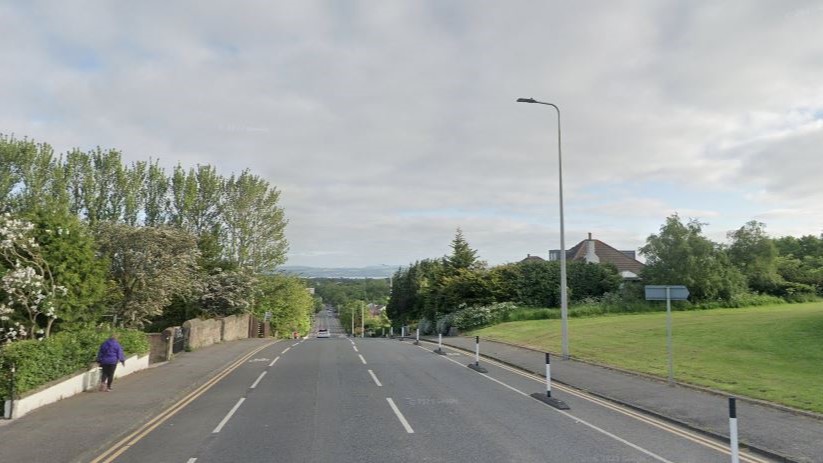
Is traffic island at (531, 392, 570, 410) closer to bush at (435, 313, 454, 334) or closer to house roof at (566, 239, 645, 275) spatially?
bush at (435, 313, 454, 334)

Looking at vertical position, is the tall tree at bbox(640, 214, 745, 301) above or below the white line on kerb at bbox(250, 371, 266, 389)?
above

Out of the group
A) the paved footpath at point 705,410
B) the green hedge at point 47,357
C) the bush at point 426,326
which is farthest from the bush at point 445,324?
the green hedge at point 47,357

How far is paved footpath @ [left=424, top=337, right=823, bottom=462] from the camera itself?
955 cm

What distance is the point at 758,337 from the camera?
22.8 m

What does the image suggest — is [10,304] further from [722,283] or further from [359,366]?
[722,283]

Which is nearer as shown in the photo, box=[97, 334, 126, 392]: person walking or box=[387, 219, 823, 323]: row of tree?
box=[97, 334, 126, 392]: person walking

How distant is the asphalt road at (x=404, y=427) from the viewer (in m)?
8.94

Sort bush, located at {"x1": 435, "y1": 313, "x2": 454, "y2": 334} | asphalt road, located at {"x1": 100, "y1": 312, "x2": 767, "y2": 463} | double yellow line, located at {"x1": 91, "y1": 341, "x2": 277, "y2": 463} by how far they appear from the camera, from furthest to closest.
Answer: bush, located at {"x1": 435, "y1": 313, "x2": 454, "y2": 334} → double yellow line, located at {"x1": 91, "y1": 341, "x2": 277, "y2": 463} → asphalt road, located at {"x1": 100, "y1": 312, "x2": 767, "y2": 463}

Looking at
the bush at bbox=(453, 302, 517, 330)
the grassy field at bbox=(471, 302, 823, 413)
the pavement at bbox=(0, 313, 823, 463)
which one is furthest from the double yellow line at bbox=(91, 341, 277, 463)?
the bush at bbox=(453, 302, 517, 330)

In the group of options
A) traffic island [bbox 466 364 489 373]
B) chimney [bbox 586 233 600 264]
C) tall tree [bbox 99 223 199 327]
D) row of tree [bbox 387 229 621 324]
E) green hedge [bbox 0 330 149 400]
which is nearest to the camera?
green hedge [bbox 0 330 149 400]

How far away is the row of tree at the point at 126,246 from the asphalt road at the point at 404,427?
5854 millimetres

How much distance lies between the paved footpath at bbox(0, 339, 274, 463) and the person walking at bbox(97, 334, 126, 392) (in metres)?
0.33

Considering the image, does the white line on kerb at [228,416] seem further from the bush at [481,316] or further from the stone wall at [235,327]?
the bush at [481,316]

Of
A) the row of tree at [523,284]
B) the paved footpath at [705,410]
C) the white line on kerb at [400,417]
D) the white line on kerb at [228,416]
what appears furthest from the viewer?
the row of tree at [523,284]
